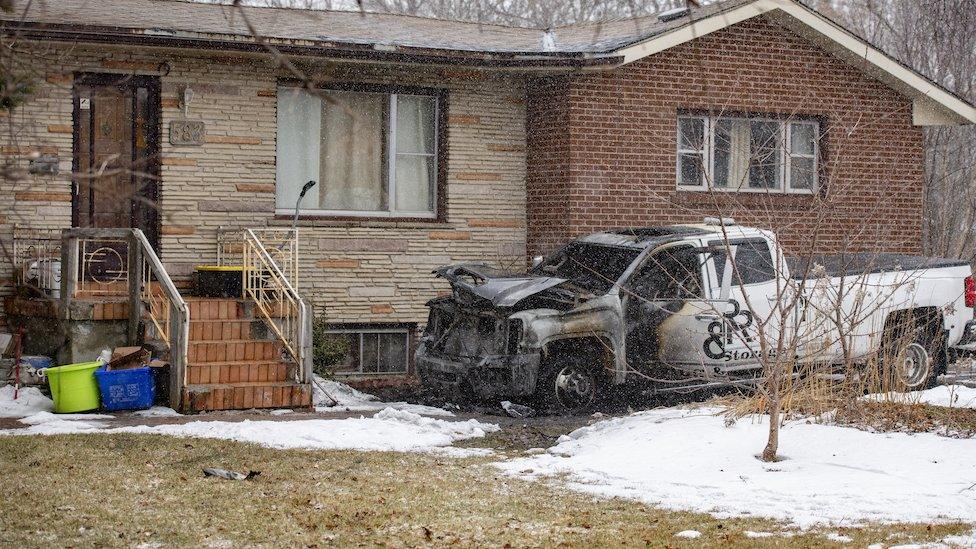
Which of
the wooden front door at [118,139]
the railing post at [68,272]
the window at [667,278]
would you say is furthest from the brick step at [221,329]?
the window at [667,278]

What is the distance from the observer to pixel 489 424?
1231 cm

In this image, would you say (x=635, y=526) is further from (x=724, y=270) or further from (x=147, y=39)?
(x=147, y=39)

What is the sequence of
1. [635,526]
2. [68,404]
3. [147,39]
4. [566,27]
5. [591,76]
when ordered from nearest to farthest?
1. [635,526]
2. [68,404]
3. [147,39]
4. [591,76]
5. [566,27]

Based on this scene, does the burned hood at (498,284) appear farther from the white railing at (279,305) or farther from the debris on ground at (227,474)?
the debris on ground at (227,474)

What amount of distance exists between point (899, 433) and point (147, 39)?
29.4ft

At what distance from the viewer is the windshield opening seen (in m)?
13.4

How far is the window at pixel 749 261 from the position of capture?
43.9 feet

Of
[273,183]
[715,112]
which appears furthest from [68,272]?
[715,112]

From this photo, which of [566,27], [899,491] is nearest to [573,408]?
[899,491]

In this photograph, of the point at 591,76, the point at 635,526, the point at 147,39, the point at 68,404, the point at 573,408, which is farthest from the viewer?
the point at 591,76

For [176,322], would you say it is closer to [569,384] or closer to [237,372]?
[237,372]

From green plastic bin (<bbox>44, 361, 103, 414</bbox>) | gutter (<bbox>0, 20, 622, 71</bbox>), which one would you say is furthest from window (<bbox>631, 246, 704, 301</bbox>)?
green plastic bin (<bbox>44, 361, 103, 414</bbox>)

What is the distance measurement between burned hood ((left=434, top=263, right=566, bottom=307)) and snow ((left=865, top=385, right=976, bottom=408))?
343 centimetres

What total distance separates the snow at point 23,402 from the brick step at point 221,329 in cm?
162
